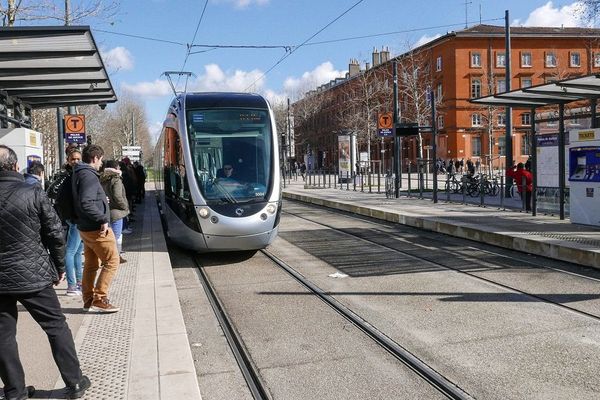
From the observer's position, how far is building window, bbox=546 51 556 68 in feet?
222

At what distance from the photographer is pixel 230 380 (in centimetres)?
502

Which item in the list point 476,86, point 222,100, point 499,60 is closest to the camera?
point 222,100

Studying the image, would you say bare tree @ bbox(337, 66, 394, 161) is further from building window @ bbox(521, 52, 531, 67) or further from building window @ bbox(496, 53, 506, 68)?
building window @ bbox(521, 52, 531, 67)

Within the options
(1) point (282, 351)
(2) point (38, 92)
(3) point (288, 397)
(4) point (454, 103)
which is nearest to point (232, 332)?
(1) point (282, 351)

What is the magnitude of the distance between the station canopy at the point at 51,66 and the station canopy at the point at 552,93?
861cm

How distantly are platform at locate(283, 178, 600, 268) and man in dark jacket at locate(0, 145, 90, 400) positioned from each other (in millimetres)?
8358

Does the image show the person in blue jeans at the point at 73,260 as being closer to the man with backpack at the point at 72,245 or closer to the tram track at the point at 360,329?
the man with backpack at the point at 72,245

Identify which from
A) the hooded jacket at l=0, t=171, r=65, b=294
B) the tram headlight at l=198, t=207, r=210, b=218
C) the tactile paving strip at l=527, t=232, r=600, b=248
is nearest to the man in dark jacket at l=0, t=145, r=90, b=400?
the hooded jacket at l=0, t=171, r=65, b=294

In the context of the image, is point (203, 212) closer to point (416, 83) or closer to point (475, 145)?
point (416, 83)

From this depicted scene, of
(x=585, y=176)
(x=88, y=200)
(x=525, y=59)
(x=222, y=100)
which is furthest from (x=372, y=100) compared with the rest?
(x=88, y=200)

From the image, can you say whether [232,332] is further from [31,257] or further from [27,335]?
[31,257]

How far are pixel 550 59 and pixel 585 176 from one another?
61.5 metres

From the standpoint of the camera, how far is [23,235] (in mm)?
4078

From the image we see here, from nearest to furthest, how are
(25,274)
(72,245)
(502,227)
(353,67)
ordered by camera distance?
(25,274) → (72,245) → (502,227) → (353,67)
